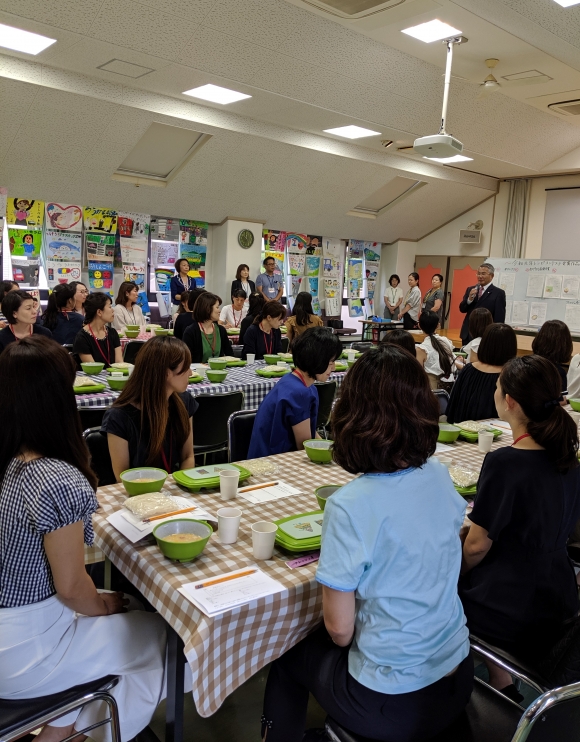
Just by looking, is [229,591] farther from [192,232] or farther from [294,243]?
[294,243]

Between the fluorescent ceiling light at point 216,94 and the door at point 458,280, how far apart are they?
654 centimetres

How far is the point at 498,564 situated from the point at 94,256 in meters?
7.99

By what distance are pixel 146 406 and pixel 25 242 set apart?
6.75 metres

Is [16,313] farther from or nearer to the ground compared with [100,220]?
nearer to the ground

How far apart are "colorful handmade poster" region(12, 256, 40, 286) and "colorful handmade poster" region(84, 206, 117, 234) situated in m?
0.91

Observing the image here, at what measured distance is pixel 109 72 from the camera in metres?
5.87

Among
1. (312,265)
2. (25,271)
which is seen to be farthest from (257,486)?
(312,265)

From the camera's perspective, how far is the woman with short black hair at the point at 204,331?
4852 millimetres

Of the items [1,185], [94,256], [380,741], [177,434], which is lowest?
[380,741]

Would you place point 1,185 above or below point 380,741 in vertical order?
above

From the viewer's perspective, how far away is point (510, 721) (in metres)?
1.43

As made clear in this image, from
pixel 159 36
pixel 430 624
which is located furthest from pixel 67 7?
pixel 430 624

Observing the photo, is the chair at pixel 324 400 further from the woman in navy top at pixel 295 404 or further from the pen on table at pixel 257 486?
the pen on table at pixel 257 486

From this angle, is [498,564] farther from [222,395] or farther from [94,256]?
[94,256]
